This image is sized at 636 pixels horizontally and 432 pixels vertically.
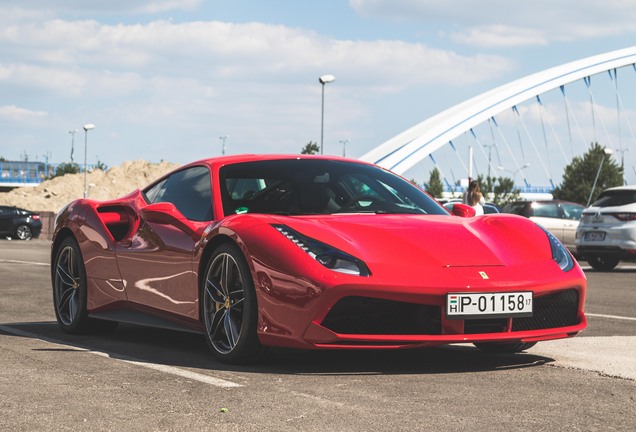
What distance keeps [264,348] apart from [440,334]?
95 centimetres

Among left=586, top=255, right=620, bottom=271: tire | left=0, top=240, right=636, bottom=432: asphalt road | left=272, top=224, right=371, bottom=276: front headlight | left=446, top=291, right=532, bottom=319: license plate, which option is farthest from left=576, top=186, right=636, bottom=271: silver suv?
left=272, top=224, right=371, bottom=276: front headlight

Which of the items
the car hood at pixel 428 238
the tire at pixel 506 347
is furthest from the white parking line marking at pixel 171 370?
the tire at pixel 506 347

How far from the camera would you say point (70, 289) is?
778 cm

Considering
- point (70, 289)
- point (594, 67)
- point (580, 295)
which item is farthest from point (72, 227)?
point (594, 67)

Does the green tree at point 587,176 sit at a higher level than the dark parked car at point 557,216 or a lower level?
higher

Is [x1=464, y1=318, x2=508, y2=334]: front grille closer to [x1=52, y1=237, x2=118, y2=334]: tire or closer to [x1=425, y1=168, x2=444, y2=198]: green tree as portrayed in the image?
[x1=52, y1=237, x2=118, y2=334]: tire

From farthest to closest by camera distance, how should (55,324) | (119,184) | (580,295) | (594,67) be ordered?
(119,184)
(594,67)
(55,324)
(580,295)

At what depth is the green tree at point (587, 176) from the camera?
79.4 meters

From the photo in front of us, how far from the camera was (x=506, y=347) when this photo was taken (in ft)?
20.9

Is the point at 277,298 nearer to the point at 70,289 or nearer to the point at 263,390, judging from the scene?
the point at 263,390

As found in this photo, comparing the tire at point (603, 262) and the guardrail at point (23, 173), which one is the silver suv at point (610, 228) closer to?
the tire at point (603, 262)

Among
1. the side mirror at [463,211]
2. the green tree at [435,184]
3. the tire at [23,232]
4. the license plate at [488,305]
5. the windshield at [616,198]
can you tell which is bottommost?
the tire at [23,232]

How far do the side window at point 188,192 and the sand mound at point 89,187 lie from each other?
107m

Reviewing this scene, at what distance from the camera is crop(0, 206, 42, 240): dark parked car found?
41156mm
